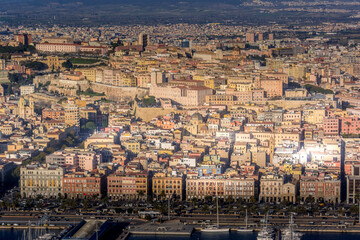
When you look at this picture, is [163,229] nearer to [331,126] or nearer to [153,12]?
[331,126]

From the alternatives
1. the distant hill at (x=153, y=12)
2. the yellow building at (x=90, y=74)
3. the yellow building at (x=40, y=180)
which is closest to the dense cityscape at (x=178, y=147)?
the yellow building at (x=40, y=180)

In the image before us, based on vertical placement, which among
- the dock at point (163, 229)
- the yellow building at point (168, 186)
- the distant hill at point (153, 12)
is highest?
the yellow building at point (168, 186)

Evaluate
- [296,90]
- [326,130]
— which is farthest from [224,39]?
[326,130]

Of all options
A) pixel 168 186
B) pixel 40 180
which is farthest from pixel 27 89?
pixel 168 186

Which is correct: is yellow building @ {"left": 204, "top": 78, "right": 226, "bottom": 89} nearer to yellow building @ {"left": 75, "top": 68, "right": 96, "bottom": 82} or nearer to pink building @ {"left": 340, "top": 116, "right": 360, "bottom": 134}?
yellow building @ {"left": 75, "top": 68, "right": 96, "bottom": 82}

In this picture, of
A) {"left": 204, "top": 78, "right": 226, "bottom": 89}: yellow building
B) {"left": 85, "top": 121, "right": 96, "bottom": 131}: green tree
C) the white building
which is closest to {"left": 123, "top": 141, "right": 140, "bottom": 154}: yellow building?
{"left": 85, "top": 121, "right": 96, "bottom": 131}: green tree

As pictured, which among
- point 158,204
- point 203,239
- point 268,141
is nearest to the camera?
point 203,239

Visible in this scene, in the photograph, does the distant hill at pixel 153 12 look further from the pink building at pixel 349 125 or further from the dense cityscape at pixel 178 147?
the pink building at pixel 349 125

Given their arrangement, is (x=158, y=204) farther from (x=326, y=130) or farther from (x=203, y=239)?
(x=326, y=130)
